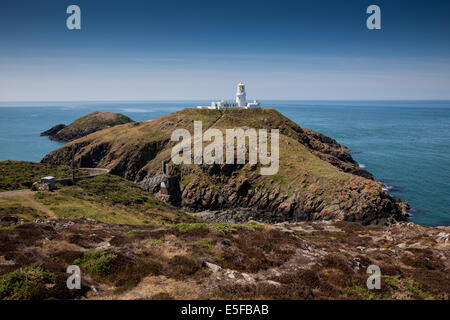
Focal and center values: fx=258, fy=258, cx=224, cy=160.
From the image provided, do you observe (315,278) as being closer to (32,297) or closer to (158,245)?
(158,245)

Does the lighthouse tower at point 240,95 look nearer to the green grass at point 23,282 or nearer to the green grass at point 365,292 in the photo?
the green grass at point 365,292

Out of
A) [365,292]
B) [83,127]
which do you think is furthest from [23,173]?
[83,127]

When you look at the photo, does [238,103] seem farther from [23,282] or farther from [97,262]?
[23,282]

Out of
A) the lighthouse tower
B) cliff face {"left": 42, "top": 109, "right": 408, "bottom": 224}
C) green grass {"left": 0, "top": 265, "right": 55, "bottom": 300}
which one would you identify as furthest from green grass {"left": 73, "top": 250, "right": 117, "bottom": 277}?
the lighthouse tower

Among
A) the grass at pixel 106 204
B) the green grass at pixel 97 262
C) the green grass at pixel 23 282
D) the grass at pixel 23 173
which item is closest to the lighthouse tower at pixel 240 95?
the grass at pixel 106 204

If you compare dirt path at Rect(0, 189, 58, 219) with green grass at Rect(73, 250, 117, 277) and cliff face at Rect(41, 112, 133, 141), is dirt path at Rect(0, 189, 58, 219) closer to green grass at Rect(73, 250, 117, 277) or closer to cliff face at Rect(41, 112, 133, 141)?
green grass at Rect(73, 250, 117, 277)
